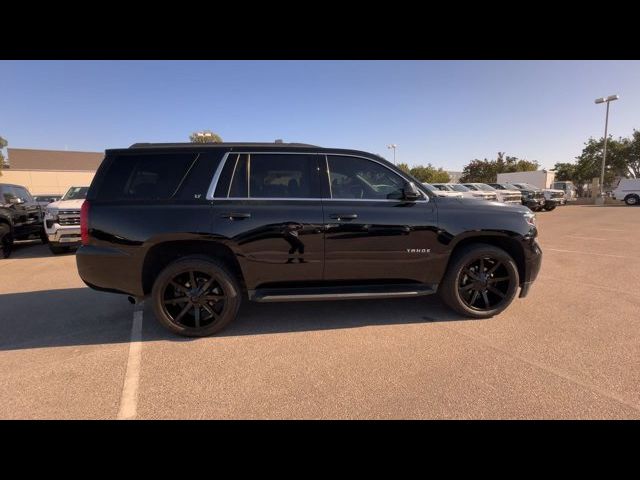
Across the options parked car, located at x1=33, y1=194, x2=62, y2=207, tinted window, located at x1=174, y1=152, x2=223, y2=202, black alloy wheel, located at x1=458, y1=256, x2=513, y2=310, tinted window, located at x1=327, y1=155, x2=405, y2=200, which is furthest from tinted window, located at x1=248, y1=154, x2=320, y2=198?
parked car, located at x1=33, y1=194, x2=62, y2=207

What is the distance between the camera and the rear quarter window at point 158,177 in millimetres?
3346

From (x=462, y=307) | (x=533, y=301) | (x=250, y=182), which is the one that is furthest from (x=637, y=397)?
(x=250, y=182)

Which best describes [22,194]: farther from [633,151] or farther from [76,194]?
[633,151]

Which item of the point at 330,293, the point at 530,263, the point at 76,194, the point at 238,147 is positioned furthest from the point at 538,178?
the point at 76,194

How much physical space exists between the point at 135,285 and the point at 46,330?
4.46 feet

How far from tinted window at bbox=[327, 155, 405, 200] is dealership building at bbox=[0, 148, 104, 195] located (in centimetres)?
5687

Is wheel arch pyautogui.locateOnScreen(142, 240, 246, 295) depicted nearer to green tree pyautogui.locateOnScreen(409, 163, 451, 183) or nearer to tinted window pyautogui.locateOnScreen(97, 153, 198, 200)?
tinted window pyautogui.locateOnScreen(97, 153, 198, 200)

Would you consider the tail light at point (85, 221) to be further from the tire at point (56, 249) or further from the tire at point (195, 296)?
the tire at point (56, 249)

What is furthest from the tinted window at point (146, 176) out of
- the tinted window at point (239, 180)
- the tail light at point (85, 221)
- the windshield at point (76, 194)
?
the windshield at point (76, 194)

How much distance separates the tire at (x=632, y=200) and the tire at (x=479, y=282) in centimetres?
3372

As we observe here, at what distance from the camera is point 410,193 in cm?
358

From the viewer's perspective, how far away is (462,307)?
12.5ft

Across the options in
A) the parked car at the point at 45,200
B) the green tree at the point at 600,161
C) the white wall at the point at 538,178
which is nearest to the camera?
the parked car at the point at 45,200
